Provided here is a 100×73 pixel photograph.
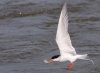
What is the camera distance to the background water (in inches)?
487

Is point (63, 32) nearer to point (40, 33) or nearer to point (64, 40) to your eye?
point (64, 40)

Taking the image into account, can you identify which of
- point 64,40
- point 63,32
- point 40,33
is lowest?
point 40,33

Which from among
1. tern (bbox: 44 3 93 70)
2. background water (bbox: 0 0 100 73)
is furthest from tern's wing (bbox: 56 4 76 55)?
background water (bbox: 0 0 100 73)

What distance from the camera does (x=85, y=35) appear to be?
1468cm

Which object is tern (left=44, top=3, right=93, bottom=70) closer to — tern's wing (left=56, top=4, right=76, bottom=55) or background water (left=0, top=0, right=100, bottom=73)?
tern's wing (left=56, top=4, right=76, bottom=55)

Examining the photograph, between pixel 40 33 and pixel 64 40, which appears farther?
pixel 40 33

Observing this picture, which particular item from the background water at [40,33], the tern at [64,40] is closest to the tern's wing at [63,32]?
the tern at [64,40]

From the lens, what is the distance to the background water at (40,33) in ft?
40.5

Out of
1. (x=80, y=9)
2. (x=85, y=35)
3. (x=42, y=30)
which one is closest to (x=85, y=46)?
(x=85, y=35)

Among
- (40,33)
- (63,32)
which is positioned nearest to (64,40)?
(63,32)

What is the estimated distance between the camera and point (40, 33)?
49.1 ft

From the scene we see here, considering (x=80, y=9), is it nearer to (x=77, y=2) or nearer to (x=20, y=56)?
(x=77, y=2)

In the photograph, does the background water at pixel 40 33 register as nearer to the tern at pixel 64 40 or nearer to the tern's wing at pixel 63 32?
the tern at pixel 64 40

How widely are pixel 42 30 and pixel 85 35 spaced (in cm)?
134
